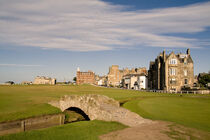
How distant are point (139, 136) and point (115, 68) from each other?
403 ft

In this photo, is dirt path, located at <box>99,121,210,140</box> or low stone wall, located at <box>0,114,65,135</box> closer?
dirt path, located at <box>99,121,210,140</box>

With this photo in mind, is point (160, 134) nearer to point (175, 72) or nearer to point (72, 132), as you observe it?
point (72, 132)

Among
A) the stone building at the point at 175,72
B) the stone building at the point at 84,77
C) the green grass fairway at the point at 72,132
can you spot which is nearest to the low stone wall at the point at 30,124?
the green grass fairway at the point at 72,132

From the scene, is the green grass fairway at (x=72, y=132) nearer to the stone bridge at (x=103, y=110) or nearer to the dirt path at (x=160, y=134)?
the stone bridge at (x=103, y=110)

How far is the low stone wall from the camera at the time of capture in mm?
20203

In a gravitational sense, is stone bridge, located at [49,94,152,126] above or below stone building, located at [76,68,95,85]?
below

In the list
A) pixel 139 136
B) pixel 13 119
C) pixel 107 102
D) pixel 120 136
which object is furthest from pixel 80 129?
pixel 13 119

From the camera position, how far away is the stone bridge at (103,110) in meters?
16.7

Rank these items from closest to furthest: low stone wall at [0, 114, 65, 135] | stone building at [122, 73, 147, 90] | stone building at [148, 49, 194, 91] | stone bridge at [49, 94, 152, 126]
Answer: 1. stone bridge at [49, 94, 152, 126]
2. low stone wall at [0, 114, 65, 135]
3. stone building at [148, 49, 194, 91]
4. stone building at [122, 73, 147, 90]

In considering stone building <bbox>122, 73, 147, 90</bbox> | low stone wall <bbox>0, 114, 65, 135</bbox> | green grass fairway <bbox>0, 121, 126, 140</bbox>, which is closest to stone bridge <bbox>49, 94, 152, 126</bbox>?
green grass fairway <bbox>0, 121, 126, 140</bbox>

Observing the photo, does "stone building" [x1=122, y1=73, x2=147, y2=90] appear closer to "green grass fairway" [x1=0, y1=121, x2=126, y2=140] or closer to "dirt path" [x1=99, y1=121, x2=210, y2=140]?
"green grass fairway" [x1=0, y1=121, x2=126, y2=140]

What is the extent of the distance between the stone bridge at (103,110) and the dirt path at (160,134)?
2445 mm

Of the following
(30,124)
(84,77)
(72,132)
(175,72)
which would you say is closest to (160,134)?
(72,132)

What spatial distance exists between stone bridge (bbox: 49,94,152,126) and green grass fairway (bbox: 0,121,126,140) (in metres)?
0.84
